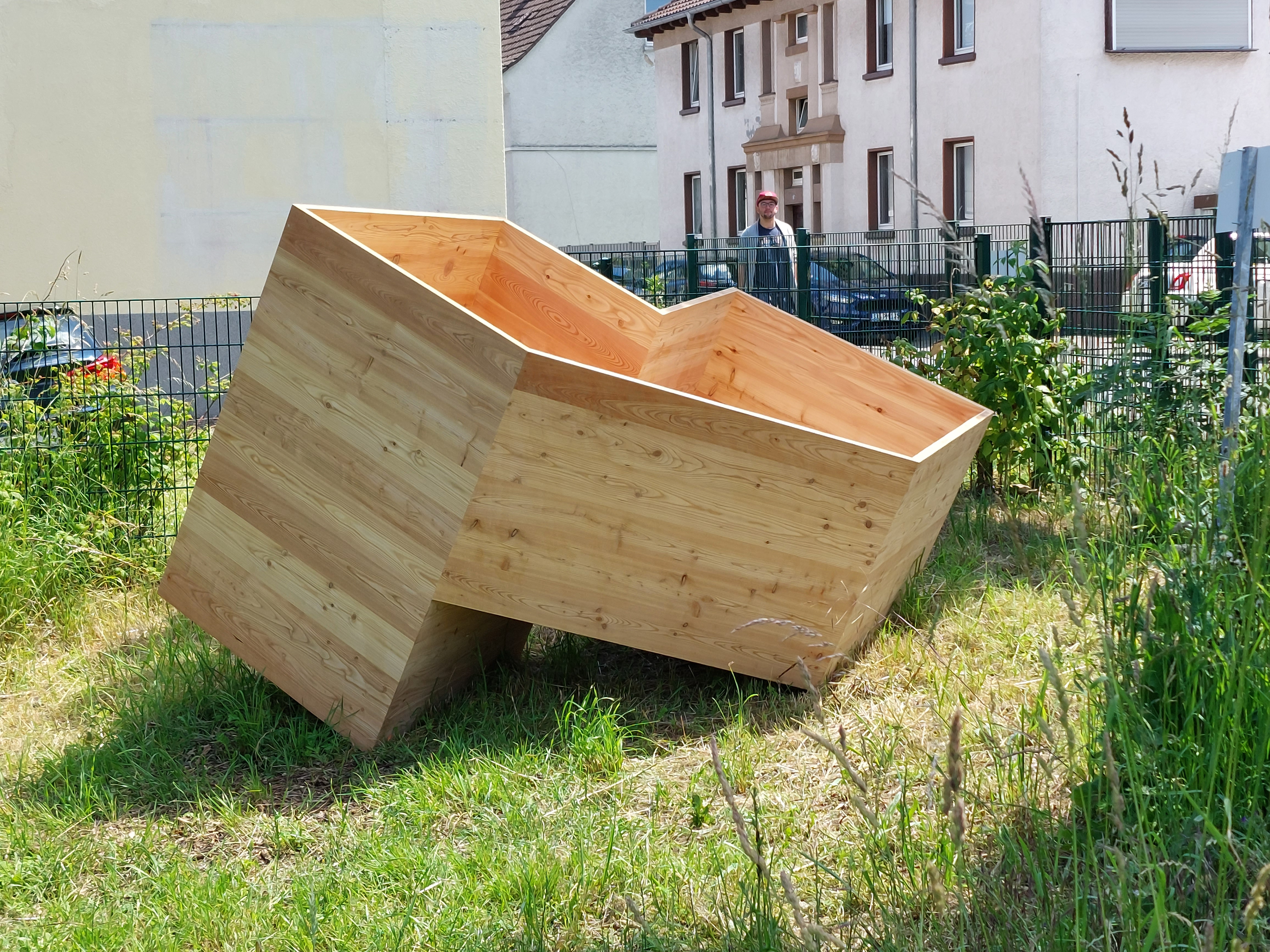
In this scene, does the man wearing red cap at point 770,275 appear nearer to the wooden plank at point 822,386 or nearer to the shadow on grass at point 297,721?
the wooden plank at point 822,386

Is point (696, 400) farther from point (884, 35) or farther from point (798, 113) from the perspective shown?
point (798, 113)

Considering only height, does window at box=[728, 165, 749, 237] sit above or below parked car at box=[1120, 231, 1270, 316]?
above

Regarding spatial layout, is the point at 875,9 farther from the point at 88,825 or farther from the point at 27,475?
the point at 88,825

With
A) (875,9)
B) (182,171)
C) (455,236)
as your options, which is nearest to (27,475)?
(455,236)

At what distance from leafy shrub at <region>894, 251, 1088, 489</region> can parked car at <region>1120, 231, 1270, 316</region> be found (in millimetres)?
591

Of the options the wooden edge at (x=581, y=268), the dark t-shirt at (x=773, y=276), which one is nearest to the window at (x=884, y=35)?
the dark t-shirt at (x=773, y=276)

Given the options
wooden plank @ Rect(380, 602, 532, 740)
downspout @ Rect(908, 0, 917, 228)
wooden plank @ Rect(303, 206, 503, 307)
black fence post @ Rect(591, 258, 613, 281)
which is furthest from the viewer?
downspout @ Rect(908, 0, 917, 228)

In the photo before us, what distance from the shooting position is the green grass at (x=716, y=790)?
2.68 metres

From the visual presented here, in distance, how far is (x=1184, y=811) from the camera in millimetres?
2787

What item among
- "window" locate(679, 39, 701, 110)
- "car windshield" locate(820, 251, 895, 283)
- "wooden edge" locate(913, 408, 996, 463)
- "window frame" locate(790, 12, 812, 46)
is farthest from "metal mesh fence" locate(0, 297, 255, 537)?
"window" locate(679, 39, 701, 110)

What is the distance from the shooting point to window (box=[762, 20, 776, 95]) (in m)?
34.7

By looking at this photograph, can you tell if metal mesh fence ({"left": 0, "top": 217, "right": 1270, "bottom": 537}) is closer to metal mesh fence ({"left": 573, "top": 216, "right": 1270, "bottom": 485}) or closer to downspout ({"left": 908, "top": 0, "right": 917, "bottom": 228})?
metal mesh fence ({"left": 573, "top": 216, "right": 1270, "bottom": 485})

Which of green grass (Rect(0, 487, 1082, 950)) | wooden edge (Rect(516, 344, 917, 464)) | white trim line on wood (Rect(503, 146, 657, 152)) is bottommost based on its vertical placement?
green grass (Rect(0, 487, 1082, 950))

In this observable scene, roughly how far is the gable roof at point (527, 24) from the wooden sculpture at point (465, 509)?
30.0 metres
